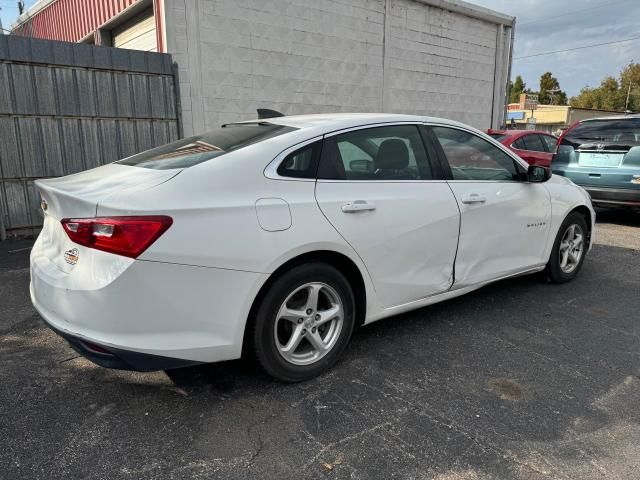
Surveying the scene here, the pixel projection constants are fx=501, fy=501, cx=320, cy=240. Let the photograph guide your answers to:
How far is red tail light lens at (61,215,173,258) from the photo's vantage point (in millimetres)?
2277

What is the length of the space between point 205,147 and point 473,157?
6.77 ft

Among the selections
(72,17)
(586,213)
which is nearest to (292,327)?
(586,213)

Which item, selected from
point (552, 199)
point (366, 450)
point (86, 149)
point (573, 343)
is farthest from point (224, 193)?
point (86, 149)

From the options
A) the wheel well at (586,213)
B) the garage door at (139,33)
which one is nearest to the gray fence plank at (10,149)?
the garage door at (139,33)

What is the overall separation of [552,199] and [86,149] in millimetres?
6084

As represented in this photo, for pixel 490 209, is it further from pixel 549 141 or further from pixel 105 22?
pixel 105 22

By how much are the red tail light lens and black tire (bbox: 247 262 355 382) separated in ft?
2.21

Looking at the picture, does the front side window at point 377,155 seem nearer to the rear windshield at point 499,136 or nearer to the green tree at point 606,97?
the rear windshield at point 499,136

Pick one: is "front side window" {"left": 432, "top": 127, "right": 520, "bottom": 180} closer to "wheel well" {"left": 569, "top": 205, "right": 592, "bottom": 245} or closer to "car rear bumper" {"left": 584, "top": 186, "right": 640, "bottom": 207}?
"wheel well" {"left": 569, "top": 205, "right": 592, "bottom": 245}

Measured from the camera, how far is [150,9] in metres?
8.80

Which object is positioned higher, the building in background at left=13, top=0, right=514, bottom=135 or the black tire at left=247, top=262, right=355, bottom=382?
the building in background at left=13, top=0, right=514, bottom=135

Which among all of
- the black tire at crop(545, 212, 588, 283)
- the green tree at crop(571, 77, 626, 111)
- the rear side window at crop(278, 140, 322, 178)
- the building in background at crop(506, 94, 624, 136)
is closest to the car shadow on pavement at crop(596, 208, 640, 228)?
the black tire at crop(545, 212, 588, 283)

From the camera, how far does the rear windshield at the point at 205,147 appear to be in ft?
9.30

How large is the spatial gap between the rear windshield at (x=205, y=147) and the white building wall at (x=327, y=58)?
5.21 metres
